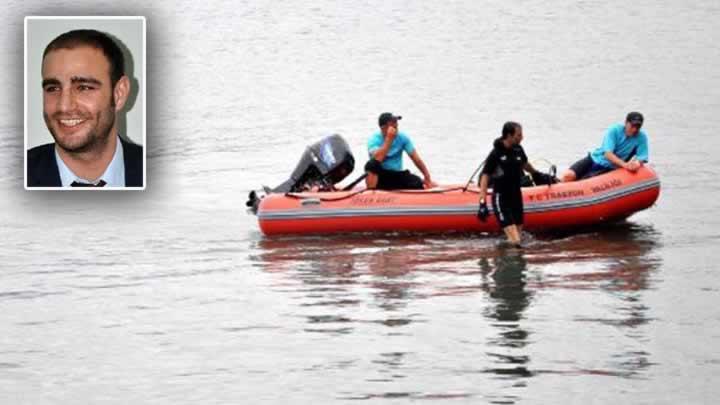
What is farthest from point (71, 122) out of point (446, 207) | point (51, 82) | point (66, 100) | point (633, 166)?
point (633, 166)

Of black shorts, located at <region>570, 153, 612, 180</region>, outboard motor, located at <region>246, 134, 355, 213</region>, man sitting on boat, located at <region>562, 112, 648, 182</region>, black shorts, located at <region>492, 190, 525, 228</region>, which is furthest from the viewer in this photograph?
outboard motor, located at <region>246, 134, 355, 213</region>

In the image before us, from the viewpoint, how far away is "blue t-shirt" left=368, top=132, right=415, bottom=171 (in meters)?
18.8

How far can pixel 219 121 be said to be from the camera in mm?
32688

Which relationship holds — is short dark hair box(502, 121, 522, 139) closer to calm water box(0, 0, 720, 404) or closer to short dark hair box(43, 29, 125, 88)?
calm water box(0, 0, 720, 404)

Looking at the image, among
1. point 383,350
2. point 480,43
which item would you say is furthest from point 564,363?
point 480,43

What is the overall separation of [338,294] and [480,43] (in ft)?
89.2

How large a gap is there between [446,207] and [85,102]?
265 inches

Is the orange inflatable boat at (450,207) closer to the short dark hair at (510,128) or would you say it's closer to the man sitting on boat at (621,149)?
the man sitting on boat at (621,149)

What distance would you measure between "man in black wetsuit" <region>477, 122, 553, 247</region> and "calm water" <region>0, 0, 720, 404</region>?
41 centimetres

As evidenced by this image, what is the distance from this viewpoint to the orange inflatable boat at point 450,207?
18.2 m

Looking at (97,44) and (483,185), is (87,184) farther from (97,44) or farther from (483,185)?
(483,185)

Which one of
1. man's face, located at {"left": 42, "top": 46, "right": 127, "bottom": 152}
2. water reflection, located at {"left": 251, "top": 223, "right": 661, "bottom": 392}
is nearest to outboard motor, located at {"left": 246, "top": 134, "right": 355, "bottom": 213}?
water reflection, located at {"left": 251, "top": 223, "right": 661, "bottom": 392}

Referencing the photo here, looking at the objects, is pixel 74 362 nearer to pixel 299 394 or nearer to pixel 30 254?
pixel 299 394

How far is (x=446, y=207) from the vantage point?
18.2 meters
